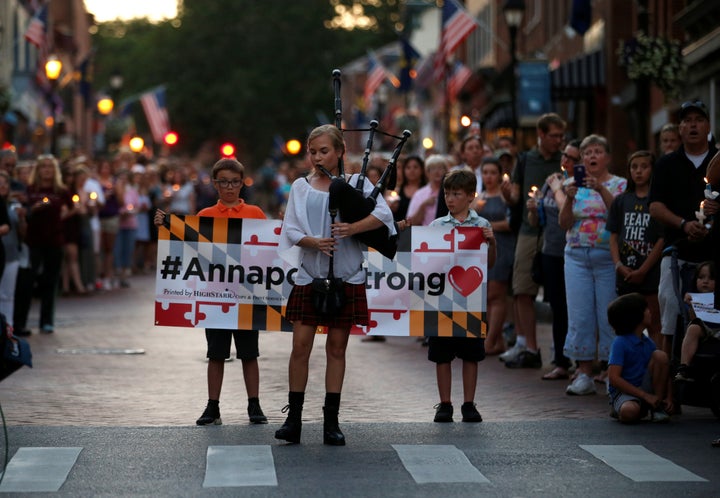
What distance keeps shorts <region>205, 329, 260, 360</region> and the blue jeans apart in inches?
109

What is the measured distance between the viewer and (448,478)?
862 cm

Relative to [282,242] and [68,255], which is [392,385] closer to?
[282,242]

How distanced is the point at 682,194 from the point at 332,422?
325 centimetres

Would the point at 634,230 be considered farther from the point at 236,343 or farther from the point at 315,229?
the point at 315,229

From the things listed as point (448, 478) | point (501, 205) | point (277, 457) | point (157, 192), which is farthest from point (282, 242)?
point (157, 192)

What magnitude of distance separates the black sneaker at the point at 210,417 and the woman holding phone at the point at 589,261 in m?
3.11

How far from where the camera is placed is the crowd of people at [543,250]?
987 cm

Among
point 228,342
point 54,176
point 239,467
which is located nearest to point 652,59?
point 54,176

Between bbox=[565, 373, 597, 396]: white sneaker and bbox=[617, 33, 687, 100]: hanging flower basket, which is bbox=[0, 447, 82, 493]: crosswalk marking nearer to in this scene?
bbox=[565, 373, 597, 396]: white sneaker

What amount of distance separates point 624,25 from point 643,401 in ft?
79.5

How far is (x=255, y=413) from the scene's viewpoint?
10.9 meters

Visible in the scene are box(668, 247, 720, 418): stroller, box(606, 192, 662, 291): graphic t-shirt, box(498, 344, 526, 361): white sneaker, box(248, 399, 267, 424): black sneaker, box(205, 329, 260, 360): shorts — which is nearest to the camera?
box(668, 247, 720, 418): stroller

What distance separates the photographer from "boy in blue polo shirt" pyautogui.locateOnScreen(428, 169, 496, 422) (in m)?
10.9

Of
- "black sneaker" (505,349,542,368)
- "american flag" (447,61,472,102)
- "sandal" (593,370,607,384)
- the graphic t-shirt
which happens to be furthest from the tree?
the graphic t-shirt
